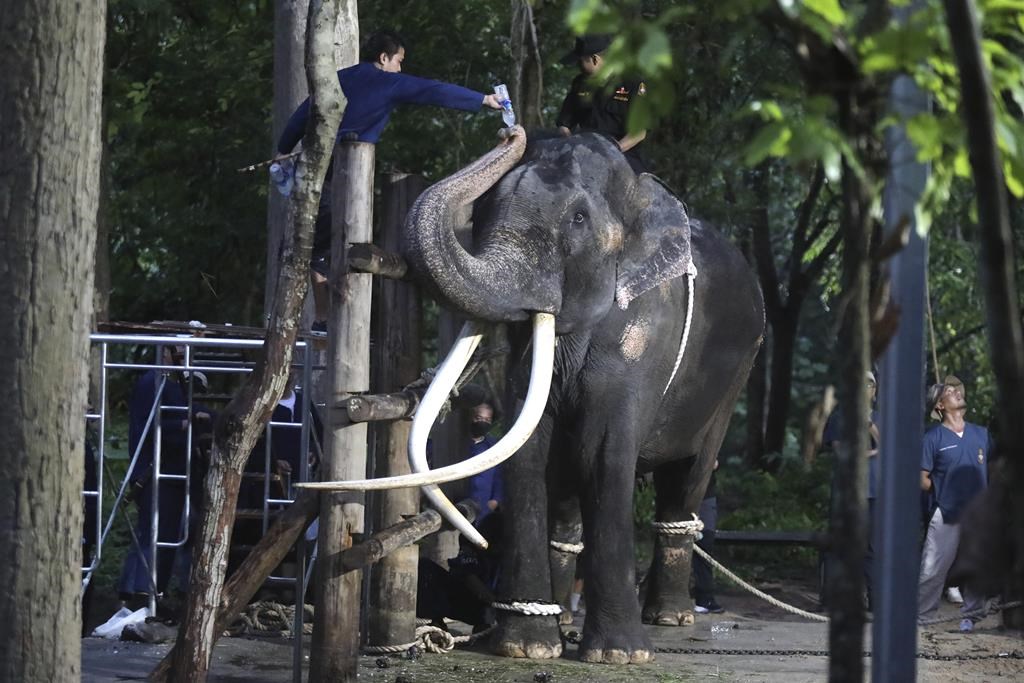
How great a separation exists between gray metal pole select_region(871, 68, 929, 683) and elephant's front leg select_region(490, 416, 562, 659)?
14.3 ft

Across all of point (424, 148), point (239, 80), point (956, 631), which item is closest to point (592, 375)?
point (956, 631)

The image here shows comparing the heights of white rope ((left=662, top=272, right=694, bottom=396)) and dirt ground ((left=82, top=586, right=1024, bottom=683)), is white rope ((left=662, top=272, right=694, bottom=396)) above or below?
above

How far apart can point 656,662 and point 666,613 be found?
5.29 ft

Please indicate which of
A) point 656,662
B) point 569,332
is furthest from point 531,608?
point 569,332

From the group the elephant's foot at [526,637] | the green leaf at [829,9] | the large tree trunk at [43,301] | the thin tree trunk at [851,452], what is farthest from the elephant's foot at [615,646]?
the green leaf at [829,9]

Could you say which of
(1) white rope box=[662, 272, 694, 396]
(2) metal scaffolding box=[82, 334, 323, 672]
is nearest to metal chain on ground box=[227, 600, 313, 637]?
(2) metal scaffolding box=[82, 334, 323, 672]

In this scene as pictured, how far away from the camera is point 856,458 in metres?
Answer: 3.64

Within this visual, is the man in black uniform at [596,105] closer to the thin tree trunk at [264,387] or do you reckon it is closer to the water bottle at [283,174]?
the water bottle at [283,174]

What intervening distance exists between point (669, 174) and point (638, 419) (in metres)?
7.52

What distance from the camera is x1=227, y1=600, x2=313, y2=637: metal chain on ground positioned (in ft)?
29.1

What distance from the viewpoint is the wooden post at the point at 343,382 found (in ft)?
23.9

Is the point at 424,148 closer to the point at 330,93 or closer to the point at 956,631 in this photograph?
the point at 956,631

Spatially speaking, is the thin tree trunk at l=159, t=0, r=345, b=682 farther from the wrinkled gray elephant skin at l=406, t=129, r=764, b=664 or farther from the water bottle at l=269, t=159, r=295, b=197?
the wrinkled gray elephant skin at l=406, t=129, r=764, b=664

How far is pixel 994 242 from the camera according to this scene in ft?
10.6
